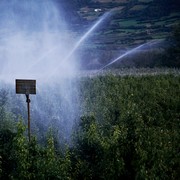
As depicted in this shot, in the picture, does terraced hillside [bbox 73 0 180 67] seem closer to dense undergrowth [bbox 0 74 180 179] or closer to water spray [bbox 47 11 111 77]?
water spray [bbox 47 11 111 77]

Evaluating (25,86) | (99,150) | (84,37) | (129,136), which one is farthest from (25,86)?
(84,37)

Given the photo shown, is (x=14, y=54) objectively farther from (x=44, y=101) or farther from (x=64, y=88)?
(x=44, y=101)

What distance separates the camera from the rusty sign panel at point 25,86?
951cm

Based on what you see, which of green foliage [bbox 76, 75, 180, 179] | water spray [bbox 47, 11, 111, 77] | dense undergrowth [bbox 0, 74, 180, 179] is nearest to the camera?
dense undergrowth [bbox 0, 74, 180, 179]

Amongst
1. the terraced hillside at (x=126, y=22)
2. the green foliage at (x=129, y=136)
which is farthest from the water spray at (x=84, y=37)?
the green foliage at (x=129, y=136)

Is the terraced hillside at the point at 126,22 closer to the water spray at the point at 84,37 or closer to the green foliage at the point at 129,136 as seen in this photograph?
the water spray at the point at 84,37

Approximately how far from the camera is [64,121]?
12719mm

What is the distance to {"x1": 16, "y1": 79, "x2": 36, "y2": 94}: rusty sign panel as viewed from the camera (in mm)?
9508

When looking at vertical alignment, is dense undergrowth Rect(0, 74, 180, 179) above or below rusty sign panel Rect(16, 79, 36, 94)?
below

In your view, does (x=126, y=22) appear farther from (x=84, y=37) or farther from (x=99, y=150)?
(x=99, y=150)

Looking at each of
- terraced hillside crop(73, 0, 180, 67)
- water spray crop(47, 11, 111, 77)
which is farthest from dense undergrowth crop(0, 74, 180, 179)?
terraced hillside crop(73, 0, 180, 67)

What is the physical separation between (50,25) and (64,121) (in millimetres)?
11359

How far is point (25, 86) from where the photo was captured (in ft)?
31.3

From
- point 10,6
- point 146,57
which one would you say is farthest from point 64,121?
point 146,57
